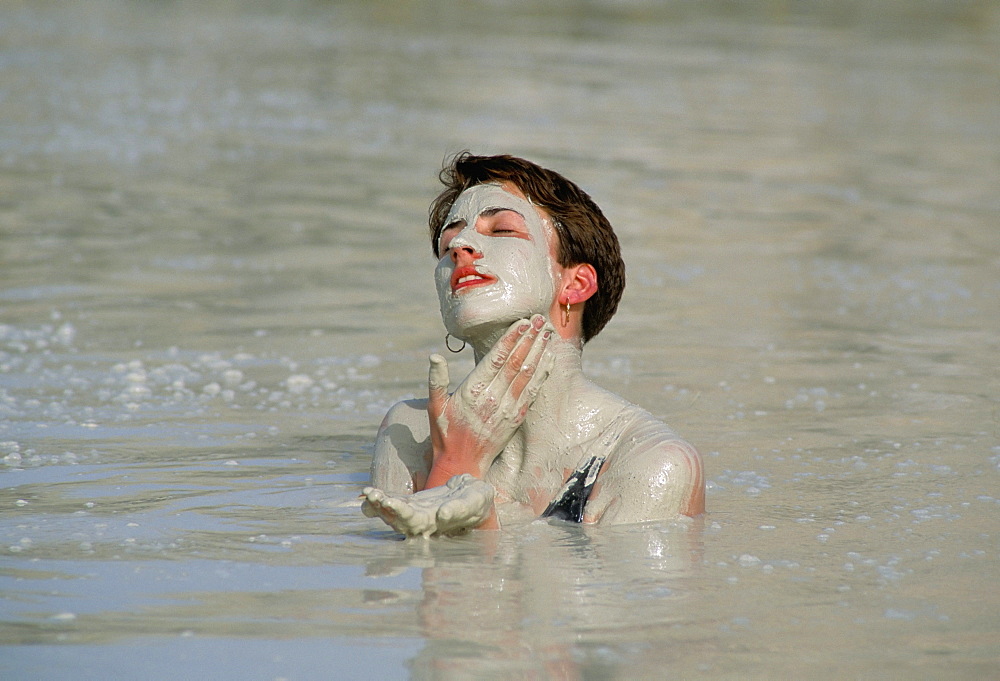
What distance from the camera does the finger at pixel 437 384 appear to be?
15.0 ft

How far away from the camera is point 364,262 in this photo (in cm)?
967

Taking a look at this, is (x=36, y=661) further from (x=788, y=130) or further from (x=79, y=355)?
(x=788, y=130)

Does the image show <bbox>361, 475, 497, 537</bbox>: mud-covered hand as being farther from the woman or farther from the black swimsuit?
the black swimsuit

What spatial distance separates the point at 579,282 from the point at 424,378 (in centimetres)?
201

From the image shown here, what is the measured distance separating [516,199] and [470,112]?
12.3m

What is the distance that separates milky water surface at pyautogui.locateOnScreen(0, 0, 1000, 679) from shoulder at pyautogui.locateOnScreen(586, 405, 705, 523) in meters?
0.08

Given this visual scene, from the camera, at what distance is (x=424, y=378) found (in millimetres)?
6973

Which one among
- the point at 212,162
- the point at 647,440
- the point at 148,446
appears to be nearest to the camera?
the point at 647,440

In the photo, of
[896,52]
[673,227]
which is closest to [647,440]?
[673,227]

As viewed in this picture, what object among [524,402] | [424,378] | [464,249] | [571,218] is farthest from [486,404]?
[424,378]

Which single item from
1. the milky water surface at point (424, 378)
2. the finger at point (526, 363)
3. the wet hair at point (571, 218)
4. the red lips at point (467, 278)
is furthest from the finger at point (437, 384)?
the wet hair at point (571, 218)

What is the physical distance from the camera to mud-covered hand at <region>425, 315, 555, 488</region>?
4.67 m

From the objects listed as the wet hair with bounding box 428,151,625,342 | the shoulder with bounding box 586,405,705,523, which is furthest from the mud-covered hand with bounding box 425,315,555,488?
the wet hair with bounding box 428,151,625,342

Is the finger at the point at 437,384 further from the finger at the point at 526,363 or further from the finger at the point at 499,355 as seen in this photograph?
the finger at the point at 526,363
